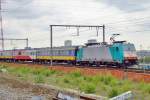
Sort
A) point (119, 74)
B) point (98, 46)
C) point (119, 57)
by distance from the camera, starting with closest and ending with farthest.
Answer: point (119, 74) → point (119, 57) → point (98, 46)

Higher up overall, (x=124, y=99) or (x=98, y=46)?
(x=98, y=46)

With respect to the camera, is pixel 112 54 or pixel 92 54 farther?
pixel 92 54

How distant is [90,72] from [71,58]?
65.6 ft

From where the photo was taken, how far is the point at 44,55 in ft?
201

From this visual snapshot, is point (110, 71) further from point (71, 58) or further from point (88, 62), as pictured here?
point (71, 58)

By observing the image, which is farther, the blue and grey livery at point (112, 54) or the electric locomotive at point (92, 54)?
the electric locomotive at point (92, 54)

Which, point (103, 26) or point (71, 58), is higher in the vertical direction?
point (103, 26)

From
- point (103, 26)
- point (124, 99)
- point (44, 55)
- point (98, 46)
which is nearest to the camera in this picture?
point (124, 99)

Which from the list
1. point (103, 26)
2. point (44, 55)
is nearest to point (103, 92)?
point (103, 26)

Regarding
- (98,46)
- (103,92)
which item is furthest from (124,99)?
(98,46)

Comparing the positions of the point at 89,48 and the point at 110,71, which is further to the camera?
the point at 89,48

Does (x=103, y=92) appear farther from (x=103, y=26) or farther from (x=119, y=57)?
(x=103, y=26)

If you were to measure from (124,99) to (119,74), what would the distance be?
43.2ft

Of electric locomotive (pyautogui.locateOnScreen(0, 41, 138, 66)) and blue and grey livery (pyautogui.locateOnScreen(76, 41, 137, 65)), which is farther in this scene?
electric locomotive (pyautogui.locateOnScreen(0, 41, 138, 66))
